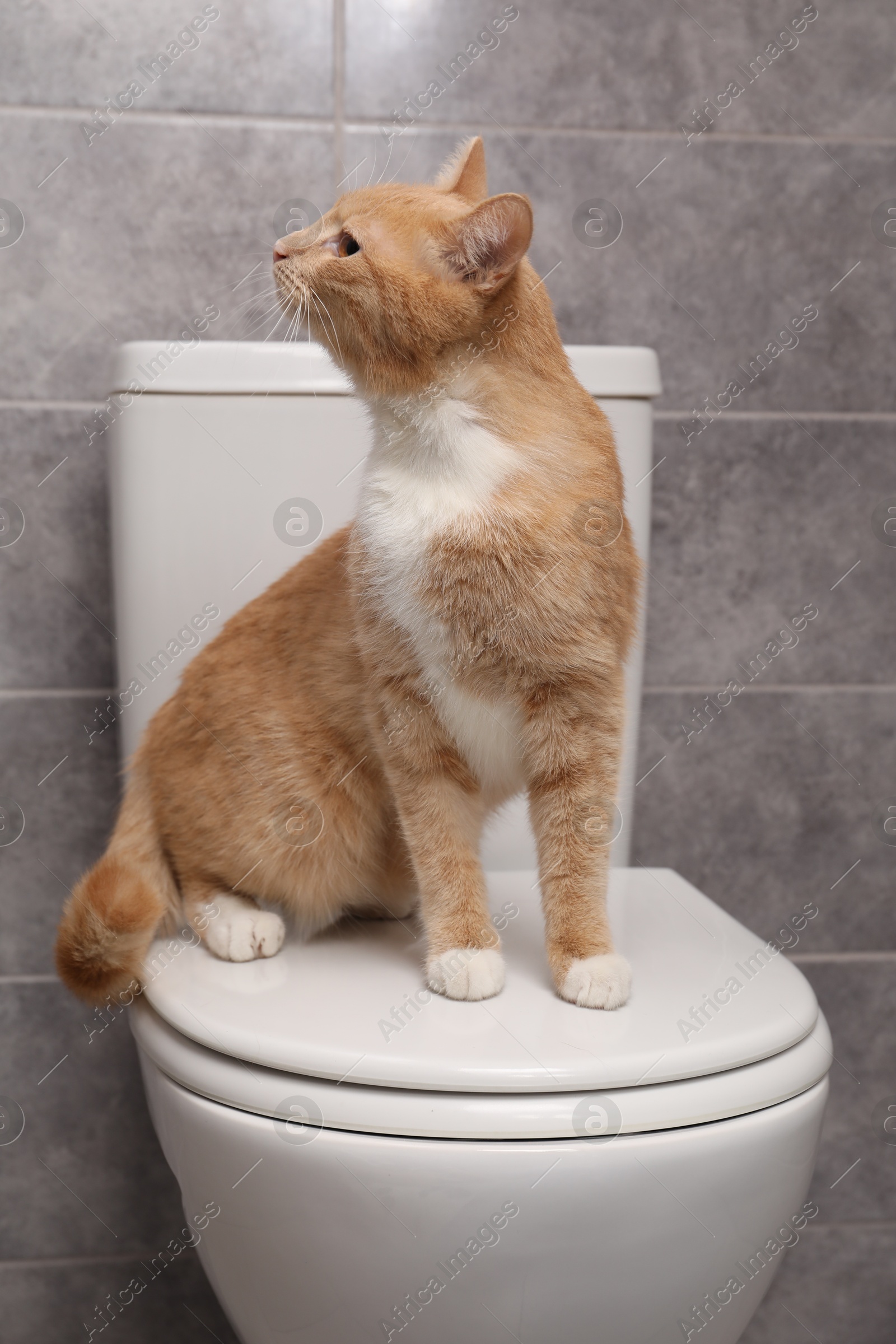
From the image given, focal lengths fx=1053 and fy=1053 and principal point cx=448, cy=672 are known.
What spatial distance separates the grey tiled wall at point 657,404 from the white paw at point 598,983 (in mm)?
662

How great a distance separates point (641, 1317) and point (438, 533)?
1.77 ft

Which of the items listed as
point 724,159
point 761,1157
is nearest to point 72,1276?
point 761,1157

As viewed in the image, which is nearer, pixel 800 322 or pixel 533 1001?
pixel 533 1001

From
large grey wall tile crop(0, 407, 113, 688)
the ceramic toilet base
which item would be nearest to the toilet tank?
large grey wall tile crop(0, 407, 113, 688)

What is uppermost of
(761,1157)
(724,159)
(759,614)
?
(724,159)

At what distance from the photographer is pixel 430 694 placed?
2.72 ft

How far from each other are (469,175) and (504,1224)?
800mm

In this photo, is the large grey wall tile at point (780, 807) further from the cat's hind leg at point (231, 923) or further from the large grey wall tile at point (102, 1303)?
the large grey wall tile at point (102, 1303)

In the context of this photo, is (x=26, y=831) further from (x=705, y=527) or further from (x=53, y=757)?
(x=705, y=527)

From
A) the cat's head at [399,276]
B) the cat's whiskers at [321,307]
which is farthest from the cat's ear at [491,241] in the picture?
the cat's whiskers at [321,307]

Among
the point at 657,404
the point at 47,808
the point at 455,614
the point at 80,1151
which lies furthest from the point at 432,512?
the point at 80,1151

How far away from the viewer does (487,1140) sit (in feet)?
2.06

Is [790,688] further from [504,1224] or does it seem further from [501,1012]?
[504,1224]

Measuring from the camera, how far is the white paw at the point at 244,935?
86 cm
